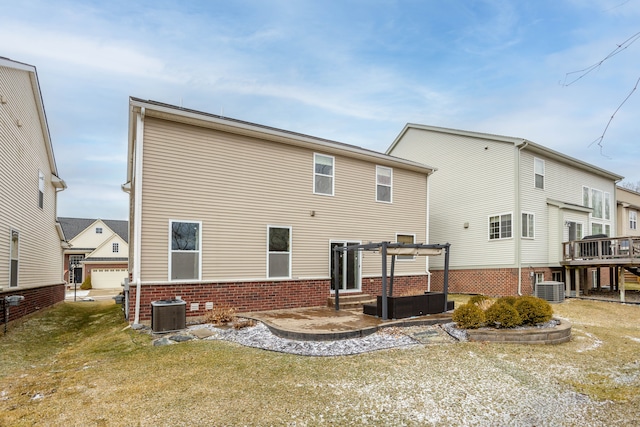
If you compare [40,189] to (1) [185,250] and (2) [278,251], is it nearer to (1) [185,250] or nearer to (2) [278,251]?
(1) [185,250]

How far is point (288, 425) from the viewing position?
4219mm

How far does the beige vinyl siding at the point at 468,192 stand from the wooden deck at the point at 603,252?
294 centimetres

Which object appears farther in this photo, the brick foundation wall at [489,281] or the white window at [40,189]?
the brick foundation wall at [489,281]

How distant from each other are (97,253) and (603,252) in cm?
3720

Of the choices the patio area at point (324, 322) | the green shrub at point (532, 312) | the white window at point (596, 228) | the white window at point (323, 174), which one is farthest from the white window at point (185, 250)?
the white window at point (596, 228)

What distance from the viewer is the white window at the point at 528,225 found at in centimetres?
1664

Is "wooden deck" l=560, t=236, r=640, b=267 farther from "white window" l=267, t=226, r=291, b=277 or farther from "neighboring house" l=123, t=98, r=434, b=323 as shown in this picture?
"white window" l=267, t=226, r=291, b=277

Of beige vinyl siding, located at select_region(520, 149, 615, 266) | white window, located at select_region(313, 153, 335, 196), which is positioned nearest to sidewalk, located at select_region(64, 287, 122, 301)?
white window, located at select_region(313, 153, 335, 196)

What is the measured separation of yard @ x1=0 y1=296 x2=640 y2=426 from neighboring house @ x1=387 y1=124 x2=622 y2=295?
343 inches

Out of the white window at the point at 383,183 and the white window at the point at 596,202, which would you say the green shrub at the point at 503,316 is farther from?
the white window at the point at 596,202

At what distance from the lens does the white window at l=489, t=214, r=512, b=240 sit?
54.3ft

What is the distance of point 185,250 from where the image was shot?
10406mm

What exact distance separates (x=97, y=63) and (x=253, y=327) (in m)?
9.66

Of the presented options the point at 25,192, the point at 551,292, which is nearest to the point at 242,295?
the point at 25,192
